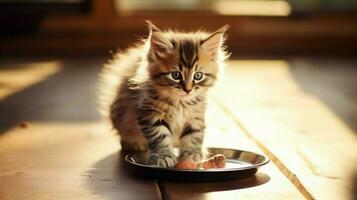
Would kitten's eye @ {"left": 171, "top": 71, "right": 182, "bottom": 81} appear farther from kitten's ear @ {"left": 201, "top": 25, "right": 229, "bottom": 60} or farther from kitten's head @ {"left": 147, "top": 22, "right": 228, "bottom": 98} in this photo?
kitten's ear @ {"left": 201, "top": 25, "right": 229, "bottom": 60}

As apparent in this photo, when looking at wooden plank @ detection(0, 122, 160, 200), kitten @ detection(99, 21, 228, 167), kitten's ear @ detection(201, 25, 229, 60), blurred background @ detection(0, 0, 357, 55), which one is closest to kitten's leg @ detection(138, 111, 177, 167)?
kitten @ detection(99, 21, 228, 167)

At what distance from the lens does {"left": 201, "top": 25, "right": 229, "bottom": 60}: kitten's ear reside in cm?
225

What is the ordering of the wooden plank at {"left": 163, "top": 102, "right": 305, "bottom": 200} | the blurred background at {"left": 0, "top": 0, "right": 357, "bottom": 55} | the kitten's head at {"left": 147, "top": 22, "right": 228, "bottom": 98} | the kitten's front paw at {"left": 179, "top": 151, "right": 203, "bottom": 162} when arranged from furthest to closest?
the blurred background at {"left": 0, "top": 0, "right": 357, "bottom": 55} < the kitten's front paw at {"left": 179, "top": 151, "right": 203, "bottom": 162} < the kitten's head at {"left": 147, "top": 22, "right": 228, "bottom": 98} < the wooden plank at {"left": 163, "top": 102, "right": 305, "bottom": 200}

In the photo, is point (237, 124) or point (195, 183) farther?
point (237, 124)

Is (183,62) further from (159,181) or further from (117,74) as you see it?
(117,74)

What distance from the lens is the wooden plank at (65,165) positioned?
207 centimetres

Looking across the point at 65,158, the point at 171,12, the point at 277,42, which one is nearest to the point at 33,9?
the point at 171,12

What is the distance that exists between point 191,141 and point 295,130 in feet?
2.17

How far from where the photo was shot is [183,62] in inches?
86.1

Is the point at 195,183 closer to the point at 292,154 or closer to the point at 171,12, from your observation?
the point at 292,154

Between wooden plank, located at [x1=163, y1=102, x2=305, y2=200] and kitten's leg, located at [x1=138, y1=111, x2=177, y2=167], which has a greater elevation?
kitten's leg, located at [x1=138, y1=111, x2=177, y2=167]

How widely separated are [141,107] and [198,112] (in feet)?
0.52

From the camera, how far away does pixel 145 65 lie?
2326 mm

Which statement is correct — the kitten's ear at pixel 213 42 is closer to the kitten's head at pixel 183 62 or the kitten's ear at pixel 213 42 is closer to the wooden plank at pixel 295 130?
the kitten's head at pixel 183 62
